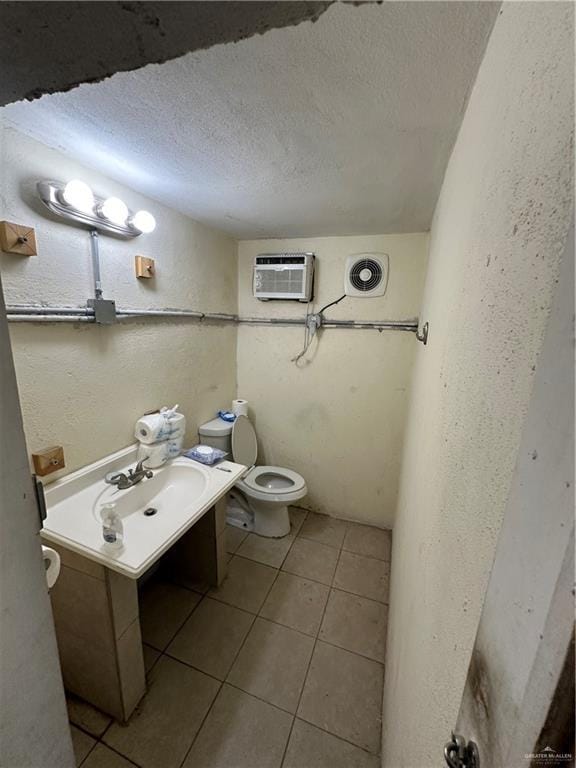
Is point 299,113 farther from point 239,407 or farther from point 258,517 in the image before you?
point 258,517

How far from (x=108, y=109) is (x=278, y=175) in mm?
585

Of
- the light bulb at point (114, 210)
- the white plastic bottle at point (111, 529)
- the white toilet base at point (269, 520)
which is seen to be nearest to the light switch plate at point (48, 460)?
the white plastic bottle at point (111, 529)

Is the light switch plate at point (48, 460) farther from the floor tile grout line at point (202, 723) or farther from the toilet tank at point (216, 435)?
the floor tile grout line at point (202, 723)

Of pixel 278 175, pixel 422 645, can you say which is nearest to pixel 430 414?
pixel 422 645

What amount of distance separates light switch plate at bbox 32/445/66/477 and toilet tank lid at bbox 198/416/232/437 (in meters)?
0.84

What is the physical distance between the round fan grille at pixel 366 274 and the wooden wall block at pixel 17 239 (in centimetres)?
161

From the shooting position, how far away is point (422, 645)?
620 millimetres

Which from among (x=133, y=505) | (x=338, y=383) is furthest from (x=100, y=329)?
(x=338, y=383)

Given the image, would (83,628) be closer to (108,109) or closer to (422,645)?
(422,645)

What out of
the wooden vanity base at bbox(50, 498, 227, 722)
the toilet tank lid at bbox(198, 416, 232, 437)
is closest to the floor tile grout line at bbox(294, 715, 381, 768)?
the wooden vanity base at bbox(50, 498, 227, 722)

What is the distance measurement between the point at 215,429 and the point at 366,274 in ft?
4.64

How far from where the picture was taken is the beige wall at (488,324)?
0.29 metres

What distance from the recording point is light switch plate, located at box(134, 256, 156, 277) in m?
1.39

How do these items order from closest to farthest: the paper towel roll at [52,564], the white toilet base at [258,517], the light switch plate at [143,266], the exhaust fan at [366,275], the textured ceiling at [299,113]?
the textured ceiling at [299,113] → the paper towel roll at [52,564] → the light switch plate at [143,266] → the exhaust fan at [366,275] → the white toilet base at [258,517]
